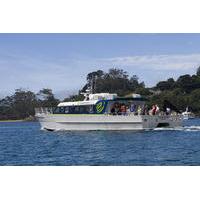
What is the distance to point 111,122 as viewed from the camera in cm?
3747

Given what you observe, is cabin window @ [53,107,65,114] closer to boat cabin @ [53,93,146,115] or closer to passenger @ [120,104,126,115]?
boat cabin @ [53,93,146,115]

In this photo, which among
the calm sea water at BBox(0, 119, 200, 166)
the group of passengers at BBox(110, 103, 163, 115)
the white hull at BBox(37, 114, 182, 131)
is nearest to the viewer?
the calm sea water at BBox(0, 119, 200, 166)

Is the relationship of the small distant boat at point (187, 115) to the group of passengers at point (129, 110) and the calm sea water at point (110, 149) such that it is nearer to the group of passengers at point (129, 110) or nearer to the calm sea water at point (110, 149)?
the group of passengers at point (129, 110)

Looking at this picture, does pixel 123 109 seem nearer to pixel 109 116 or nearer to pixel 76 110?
pixel 109 116

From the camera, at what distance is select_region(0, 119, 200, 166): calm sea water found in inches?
893

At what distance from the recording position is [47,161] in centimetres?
2312

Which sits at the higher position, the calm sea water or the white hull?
the white hull

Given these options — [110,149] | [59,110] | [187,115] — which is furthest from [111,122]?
[187,115]

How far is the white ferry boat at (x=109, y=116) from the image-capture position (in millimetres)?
37094

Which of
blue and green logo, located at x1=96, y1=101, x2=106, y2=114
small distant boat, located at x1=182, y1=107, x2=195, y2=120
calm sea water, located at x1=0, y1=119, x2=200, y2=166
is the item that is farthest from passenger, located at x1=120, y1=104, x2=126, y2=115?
small distant boat, located at x1=182, y1=107, x2=195, y2=120

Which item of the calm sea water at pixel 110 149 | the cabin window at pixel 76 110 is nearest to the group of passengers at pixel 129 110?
the cabin window at pixel 76 110

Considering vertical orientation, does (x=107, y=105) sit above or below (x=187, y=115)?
above

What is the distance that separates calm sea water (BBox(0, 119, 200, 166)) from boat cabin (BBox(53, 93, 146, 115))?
6.86 feet

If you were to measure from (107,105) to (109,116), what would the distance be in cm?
74
